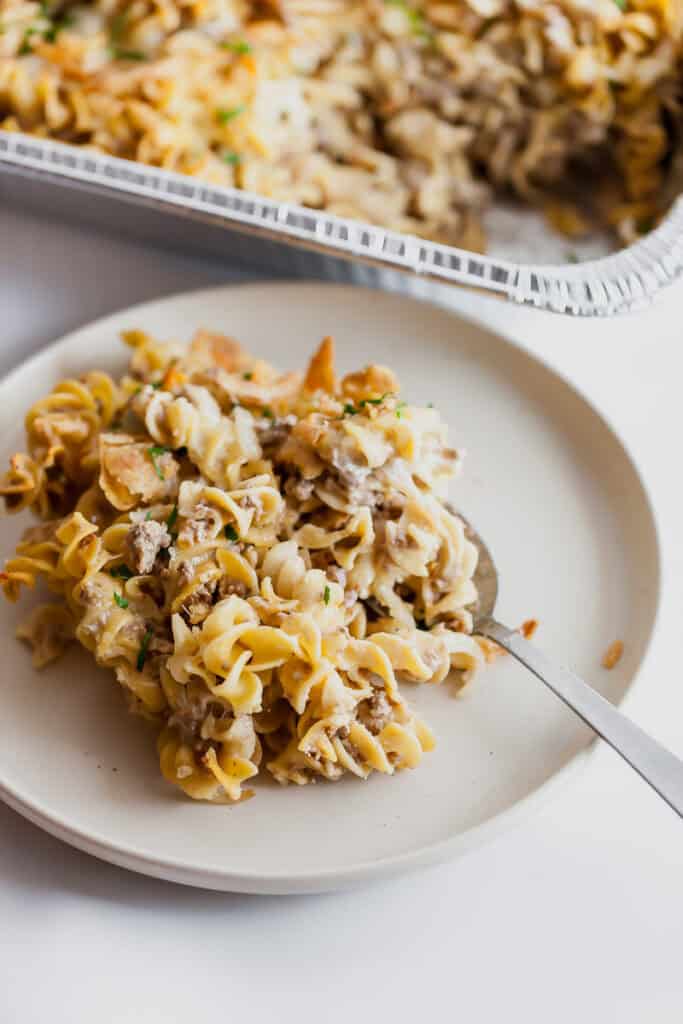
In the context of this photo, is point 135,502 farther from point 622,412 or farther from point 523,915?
point 622,412

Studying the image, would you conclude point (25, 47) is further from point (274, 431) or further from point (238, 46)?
point (274, 431)

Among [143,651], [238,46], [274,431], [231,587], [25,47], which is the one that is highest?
[238,46]

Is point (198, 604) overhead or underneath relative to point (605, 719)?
underneath

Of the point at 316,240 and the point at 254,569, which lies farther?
the point at 316,240

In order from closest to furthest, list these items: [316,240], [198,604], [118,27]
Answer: [198,604] → [316,240] → [118,27]

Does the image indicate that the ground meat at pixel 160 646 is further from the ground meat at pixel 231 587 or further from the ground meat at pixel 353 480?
the ground meat at pixel 353 480

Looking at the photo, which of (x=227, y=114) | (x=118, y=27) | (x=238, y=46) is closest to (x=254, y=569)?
(x=227, y=114)

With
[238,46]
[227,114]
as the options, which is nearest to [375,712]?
[227,114]

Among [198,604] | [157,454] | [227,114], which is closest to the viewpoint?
[198,604]

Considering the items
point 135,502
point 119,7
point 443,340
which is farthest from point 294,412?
point 119,7
